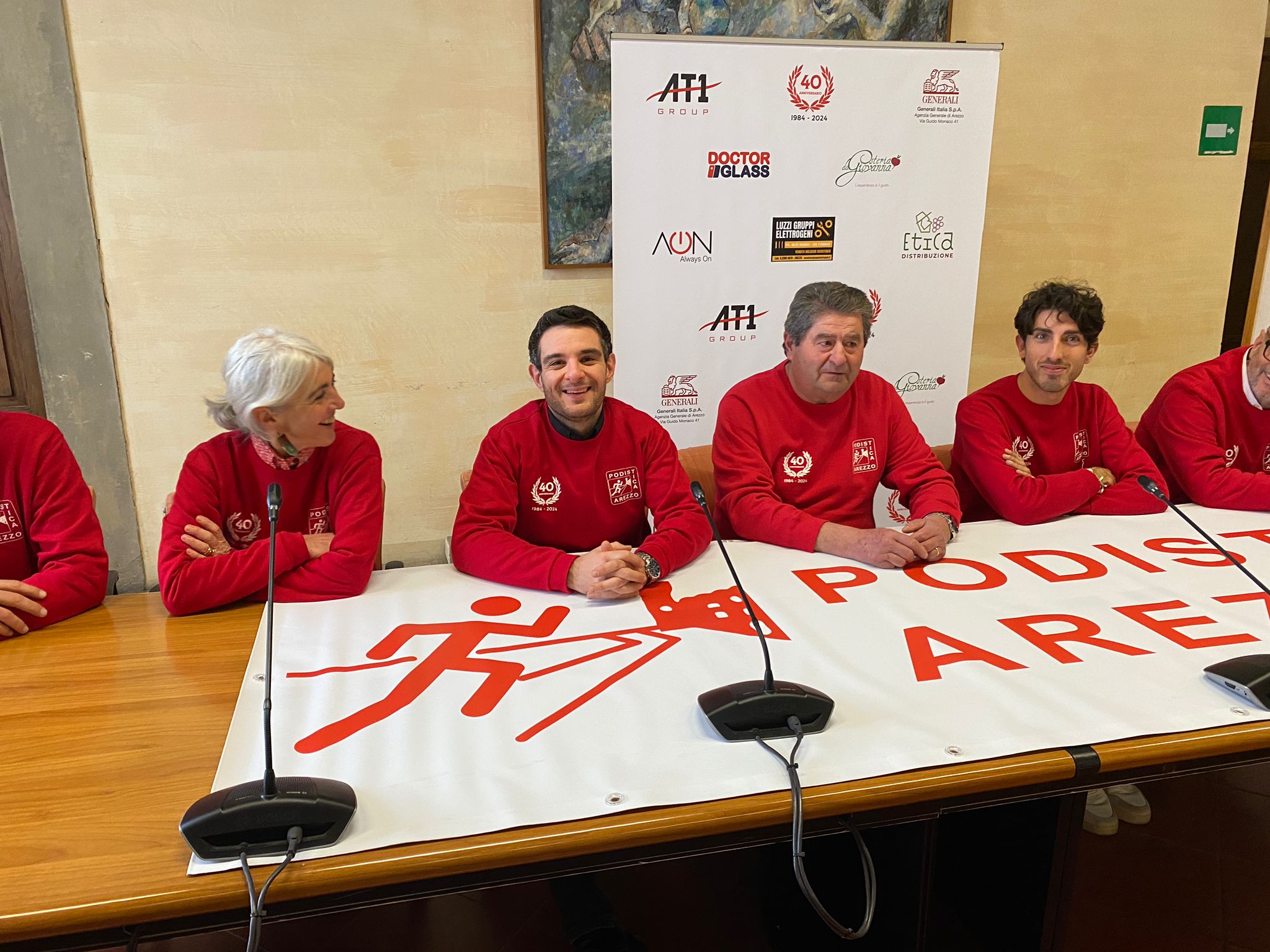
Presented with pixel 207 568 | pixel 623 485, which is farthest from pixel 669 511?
pixel 207 568

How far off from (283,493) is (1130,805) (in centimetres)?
183

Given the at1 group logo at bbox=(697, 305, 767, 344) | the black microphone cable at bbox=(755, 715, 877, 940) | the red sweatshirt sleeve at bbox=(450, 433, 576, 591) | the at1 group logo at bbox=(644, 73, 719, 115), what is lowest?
the black microphone cable at bbox=(755, 715, 877, 940)

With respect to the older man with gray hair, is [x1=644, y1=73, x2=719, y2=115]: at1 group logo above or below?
above

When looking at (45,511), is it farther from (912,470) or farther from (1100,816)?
(1100,816)

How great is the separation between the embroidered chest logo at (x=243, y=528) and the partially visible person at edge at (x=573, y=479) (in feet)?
1.34

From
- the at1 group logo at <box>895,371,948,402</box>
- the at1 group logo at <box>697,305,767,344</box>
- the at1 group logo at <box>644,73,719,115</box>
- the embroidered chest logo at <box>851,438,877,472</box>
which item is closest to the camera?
the embroidered chest logo at <box>851,438,877,472</box>

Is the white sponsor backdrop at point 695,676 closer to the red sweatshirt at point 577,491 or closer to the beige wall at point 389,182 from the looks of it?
the red sweatshirt at point 577,491

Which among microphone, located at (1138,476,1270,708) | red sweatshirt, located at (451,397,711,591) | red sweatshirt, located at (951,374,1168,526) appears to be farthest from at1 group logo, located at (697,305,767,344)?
microphone, located at (1138,476,1270,708)

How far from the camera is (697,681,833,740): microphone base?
1119mm

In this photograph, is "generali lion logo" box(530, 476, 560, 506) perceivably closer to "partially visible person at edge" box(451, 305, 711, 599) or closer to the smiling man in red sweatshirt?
"partially visible person at edge" box(451, 305, 711, 599)

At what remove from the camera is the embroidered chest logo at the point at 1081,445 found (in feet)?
7.50

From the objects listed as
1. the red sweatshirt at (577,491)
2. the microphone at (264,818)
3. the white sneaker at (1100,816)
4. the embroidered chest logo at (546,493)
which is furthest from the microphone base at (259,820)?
the white sneaker at (1100,816)

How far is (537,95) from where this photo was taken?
9.96 ft

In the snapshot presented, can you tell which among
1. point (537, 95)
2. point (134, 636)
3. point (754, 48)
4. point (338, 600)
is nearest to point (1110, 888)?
point (338, 600)
